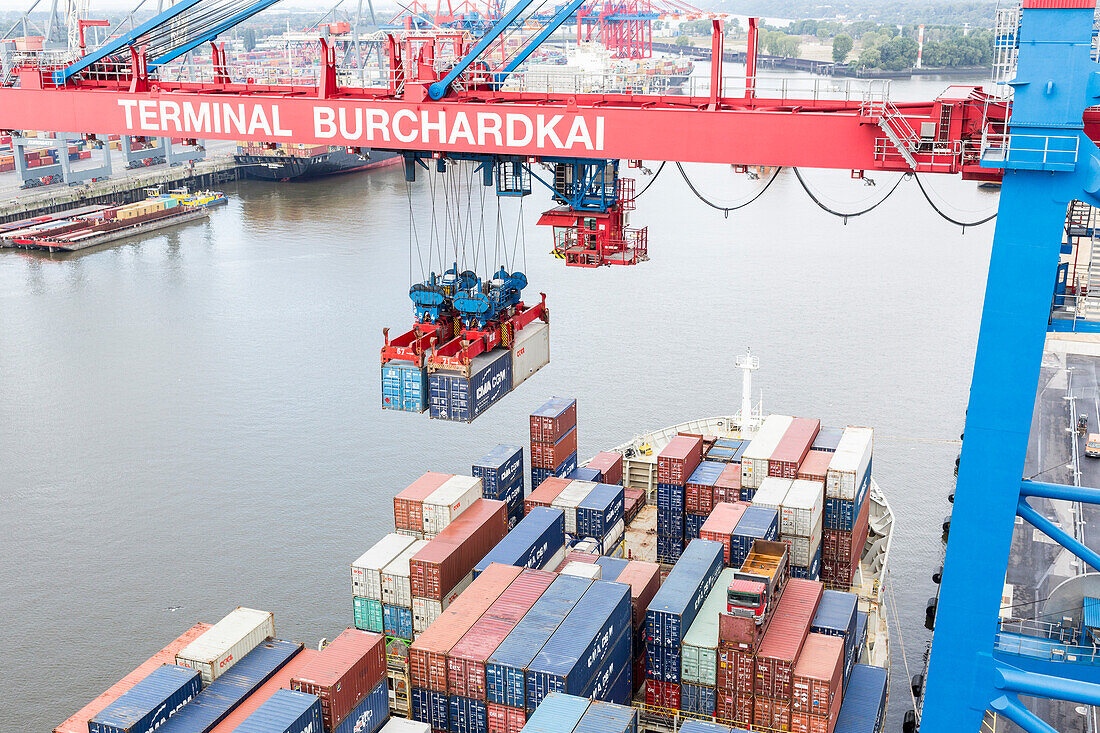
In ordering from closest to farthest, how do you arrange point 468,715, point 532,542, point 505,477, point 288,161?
1. point 468,715
2. point 532,542
3. point 505,477
4. point 288,161

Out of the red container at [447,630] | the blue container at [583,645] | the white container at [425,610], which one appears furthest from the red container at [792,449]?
the white container at [425,610]

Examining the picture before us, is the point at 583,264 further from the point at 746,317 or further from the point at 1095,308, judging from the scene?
the point at 746,317

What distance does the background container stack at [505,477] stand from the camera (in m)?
28.3

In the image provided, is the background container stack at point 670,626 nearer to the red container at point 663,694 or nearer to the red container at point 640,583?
the red container at point 663,694

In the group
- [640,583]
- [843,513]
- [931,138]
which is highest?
[931,138]

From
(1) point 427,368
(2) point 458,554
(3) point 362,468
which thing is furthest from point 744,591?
(3) point 362,468

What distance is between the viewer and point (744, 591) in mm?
19656

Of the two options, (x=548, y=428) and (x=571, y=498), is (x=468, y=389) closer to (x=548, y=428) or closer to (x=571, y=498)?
(x=571, y=498)

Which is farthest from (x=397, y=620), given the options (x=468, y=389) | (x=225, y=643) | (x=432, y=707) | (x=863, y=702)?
(x=863, y=702)

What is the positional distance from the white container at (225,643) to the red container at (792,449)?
13.2 metres

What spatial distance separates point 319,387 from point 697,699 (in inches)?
933

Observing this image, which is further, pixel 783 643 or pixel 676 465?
pixel 676 465

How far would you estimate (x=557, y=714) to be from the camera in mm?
17375

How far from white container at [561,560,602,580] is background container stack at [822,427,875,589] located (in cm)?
725
